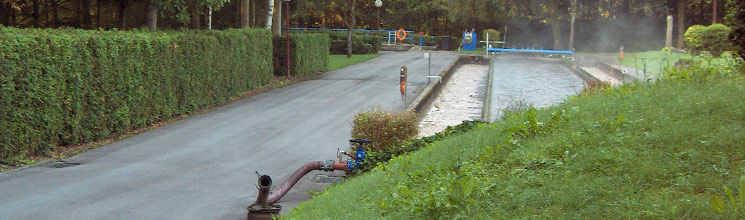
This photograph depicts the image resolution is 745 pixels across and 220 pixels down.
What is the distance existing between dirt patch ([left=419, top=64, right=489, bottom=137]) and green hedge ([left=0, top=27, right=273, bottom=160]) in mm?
5686

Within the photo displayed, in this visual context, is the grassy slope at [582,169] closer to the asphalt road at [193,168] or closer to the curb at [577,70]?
the asphalt road at [193,168]

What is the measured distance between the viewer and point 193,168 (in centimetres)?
1316

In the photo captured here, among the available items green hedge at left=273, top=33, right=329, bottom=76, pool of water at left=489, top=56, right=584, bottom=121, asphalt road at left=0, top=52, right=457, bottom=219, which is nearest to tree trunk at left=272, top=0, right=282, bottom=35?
green hedge at left=273, top=33, right=329, bottom=76

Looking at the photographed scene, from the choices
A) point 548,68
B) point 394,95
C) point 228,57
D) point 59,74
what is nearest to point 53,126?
point 59,74

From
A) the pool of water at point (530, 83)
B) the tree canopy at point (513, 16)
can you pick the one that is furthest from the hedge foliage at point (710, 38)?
the tree canopy at point (513, 16)

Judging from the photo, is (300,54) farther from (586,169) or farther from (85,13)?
(586,169)

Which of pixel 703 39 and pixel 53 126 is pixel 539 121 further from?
pixel 703 39

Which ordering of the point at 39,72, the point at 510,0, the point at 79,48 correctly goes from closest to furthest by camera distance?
the point at 39,72
the point at 79,48
the point at 510,0

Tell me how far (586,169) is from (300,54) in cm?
2724

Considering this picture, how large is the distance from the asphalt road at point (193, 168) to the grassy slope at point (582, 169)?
2.39 meters

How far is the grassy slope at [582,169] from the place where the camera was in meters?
6.22

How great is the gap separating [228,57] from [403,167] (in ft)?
52.4

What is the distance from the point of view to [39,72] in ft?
46.2

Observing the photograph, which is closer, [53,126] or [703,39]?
[53,126]
